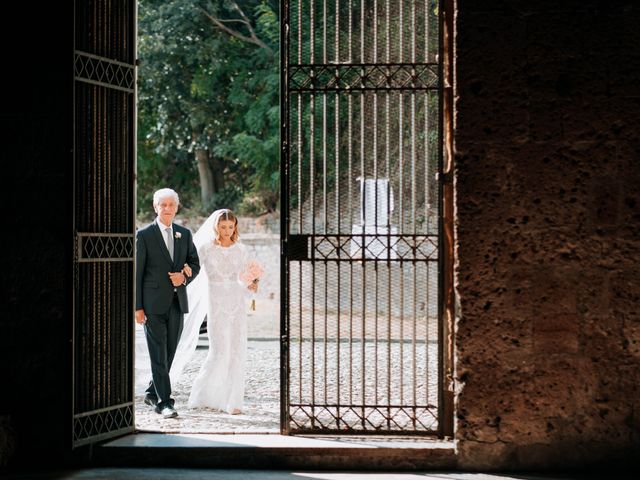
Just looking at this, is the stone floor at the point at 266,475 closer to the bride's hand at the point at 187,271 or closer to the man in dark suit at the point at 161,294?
the man in dark suit at the point at 161,294

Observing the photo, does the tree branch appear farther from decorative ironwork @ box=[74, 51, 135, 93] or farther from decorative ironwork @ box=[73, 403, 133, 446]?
decorative ironwork @ box=[73, 403, 133, 446]

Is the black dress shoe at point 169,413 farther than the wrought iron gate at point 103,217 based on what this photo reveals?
Yes

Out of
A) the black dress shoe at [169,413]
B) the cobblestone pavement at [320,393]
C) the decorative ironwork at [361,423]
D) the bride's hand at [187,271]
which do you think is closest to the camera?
the decorative ironwork at [361,423]

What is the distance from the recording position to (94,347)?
19.4 ft

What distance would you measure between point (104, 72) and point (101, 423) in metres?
2.37

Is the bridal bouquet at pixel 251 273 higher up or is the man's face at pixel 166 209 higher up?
the man's face at pixel 166 209

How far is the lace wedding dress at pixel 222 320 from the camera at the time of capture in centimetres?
755

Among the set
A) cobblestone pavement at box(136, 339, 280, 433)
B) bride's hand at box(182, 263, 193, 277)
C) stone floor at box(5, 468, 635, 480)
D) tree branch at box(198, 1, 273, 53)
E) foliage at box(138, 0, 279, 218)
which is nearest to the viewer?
stone floor at box(5, 468, 635, 480)

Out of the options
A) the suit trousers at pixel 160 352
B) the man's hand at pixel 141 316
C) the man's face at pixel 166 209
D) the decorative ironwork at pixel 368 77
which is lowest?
the suit trousers at pixel 160 352

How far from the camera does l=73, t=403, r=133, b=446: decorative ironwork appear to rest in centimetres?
571

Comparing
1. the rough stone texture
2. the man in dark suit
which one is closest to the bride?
the man in dark suit

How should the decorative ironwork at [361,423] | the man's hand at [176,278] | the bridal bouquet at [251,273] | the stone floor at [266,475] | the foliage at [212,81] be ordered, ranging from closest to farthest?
the stone floor at [266,475], the decorative ironwork at [361,423], the man's hand at [176,278], the bridal bouquet at [251,273], the foliage at [212,81]

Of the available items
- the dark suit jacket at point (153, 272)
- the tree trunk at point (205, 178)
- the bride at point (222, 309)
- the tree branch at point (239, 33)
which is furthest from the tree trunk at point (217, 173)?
the dark suit jacket at point (153, 272)

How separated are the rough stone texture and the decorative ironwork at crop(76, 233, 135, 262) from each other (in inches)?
92.0
